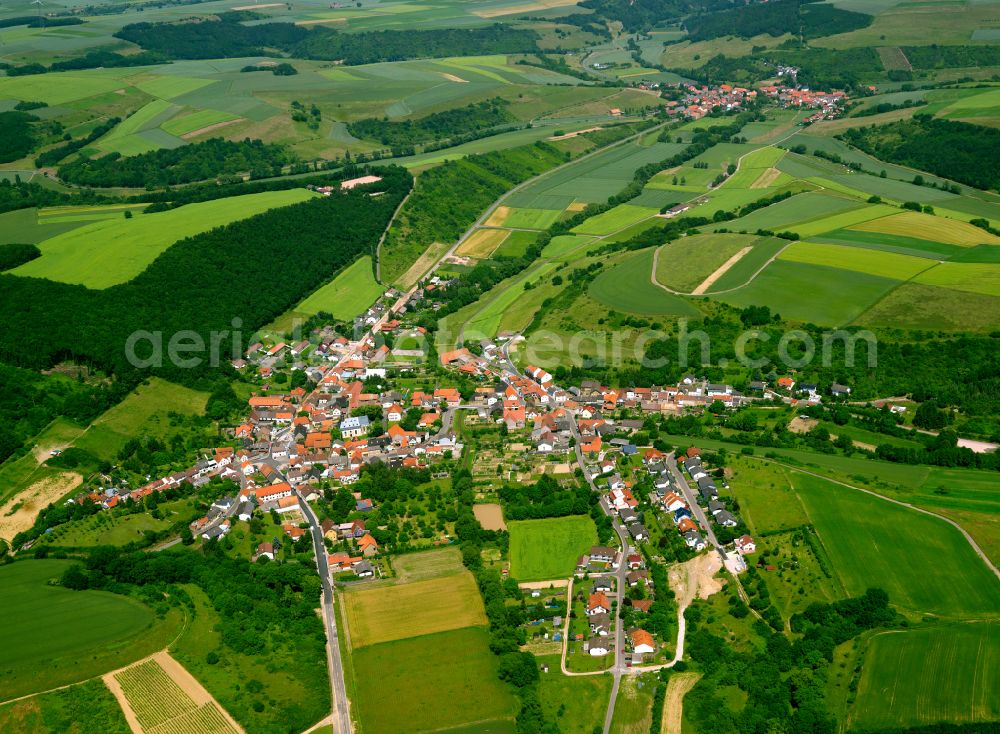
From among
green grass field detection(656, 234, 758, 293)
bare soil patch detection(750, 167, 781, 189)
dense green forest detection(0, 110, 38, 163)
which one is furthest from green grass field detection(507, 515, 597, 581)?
dense green forest detection(0, 110, 38, 163)

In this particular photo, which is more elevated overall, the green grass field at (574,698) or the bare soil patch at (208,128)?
the bare soil patch at (208,128)

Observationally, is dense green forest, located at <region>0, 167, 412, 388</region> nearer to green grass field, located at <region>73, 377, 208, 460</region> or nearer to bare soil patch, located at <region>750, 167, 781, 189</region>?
green grass field, located at <region>73, 377, 208, 460</region>

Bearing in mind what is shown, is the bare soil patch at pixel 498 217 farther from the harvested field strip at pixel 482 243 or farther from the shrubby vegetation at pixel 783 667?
the shrubby vegetation at pixel 783 667

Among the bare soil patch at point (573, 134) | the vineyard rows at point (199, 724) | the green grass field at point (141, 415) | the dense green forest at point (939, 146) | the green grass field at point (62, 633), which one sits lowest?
the vineyard rows at point (199, 724)

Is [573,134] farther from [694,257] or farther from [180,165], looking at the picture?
[694,257]

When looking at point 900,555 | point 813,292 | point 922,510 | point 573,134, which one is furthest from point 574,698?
point 573,134

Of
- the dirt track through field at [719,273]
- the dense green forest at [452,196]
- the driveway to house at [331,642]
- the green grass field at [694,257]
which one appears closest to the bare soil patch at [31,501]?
the driveway to house at [331,642]

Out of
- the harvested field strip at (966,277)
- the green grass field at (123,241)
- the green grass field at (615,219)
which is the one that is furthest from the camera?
the green grass field at (615,219)
